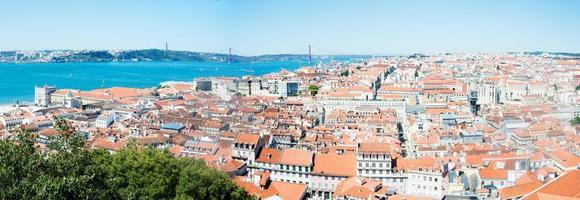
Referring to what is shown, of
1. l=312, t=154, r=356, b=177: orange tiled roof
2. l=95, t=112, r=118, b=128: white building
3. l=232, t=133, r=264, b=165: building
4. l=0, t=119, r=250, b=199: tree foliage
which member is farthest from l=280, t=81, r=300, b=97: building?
l=0, t=119, r=250, b=199: tree foliage

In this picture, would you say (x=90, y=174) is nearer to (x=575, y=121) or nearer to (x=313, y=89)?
(x=575, y=121)

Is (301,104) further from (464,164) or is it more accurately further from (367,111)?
(464,164)

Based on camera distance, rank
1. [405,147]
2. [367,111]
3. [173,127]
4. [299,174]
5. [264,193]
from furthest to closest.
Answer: [367,111] < [173,127] < [405,147] < [299,174] < [264,193]

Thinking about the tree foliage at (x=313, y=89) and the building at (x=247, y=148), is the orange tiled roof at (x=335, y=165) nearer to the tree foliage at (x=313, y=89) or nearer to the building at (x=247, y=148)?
the building at (x=247, y=148)

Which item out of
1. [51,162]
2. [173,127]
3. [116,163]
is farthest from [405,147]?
[51,162]

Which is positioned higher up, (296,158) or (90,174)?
(90,174)

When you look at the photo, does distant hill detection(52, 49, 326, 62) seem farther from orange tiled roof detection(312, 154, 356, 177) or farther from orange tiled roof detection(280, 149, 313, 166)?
orange tiled roof detection(312, 154, 356, 177)

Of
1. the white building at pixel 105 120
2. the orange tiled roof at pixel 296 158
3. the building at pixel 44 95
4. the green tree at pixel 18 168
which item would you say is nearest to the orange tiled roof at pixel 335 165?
the orange tiled roof at pixel 296 158

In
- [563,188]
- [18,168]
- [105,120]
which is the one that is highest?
[18,168]

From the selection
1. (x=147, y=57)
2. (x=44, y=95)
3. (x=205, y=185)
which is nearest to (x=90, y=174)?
(x=205, y=185)
